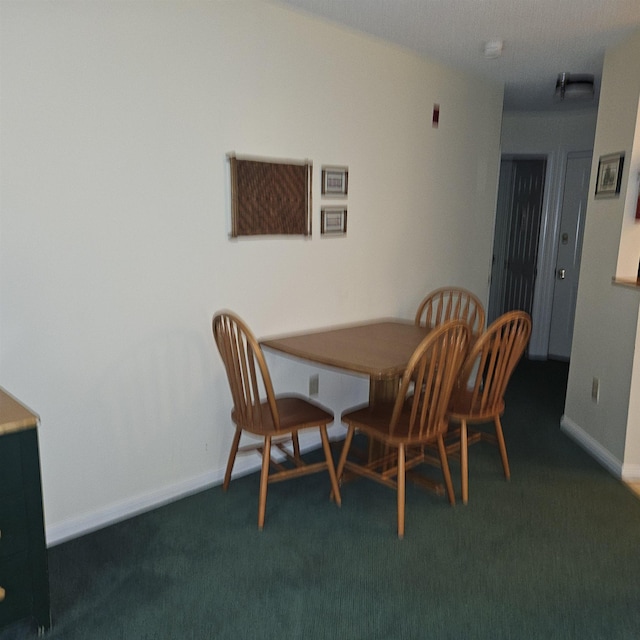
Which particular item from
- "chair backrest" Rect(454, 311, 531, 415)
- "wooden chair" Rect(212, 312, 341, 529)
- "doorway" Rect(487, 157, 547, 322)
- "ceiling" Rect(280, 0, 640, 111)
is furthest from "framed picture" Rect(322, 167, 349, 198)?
"doorway" Rect(487, 157, 547, 322)

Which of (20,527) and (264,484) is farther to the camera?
(264,484)

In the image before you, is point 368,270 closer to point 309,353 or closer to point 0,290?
point 309,353

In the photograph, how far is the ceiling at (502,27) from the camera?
2.70 m

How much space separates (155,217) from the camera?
8.04 ft

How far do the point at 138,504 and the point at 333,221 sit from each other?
1.75 meters

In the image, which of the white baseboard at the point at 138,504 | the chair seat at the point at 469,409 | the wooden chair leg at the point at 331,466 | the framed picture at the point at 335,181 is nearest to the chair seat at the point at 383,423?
the wooden chair leg at the point at 331,466

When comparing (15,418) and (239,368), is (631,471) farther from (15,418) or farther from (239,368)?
(15,418)

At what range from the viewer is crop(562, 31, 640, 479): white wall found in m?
3.00

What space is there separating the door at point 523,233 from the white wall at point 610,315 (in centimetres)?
193

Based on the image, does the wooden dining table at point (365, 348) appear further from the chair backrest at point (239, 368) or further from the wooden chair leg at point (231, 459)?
the wooden chair leg at point (231, 459)

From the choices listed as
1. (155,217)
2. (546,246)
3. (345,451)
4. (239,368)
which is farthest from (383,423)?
(546,246)

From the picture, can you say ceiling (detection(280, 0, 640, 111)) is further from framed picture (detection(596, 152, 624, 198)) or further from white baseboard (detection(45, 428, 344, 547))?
white baseboard (detection(45, 428, 344, 547))

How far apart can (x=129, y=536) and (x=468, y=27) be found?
2940 millimetres

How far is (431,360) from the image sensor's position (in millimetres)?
2289
